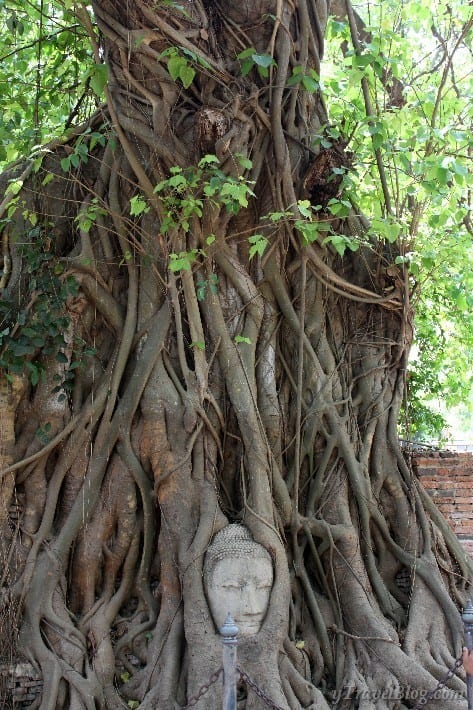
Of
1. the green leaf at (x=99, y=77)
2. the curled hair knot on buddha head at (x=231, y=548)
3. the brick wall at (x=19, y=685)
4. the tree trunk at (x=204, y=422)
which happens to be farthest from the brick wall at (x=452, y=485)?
the green leaf at (x=99, y=77)

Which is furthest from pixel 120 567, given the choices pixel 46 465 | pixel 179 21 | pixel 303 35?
pixel 303 35

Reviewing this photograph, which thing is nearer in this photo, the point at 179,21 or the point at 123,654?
the point at 123,654

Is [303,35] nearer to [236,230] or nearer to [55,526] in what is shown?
[236,230]

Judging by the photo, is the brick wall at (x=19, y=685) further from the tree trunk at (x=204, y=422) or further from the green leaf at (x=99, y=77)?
the green leaf at (x=99, y=77)

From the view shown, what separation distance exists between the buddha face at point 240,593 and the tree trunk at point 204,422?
0.06 meters

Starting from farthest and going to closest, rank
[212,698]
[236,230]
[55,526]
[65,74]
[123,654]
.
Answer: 1. [65,74]
2. [236,230]
3. [55,526]
4. [123,654]
5. [212,698]

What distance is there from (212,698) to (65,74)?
4.29 meters

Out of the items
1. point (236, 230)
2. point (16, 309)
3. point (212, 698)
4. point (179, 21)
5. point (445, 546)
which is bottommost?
point (212, 698)

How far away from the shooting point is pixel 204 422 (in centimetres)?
443

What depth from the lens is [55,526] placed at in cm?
446

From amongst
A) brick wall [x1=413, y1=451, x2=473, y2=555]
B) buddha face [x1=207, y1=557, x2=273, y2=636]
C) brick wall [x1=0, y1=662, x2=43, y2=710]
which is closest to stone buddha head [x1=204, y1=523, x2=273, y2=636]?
buddha face [x1=207, y1=557, x2=273, y2=636]

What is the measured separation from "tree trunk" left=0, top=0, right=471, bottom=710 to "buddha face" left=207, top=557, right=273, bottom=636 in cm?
6

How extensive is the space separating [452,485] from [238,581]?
269cm

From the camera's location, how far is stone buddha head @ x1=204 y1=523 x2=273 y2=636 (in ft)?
13.0
